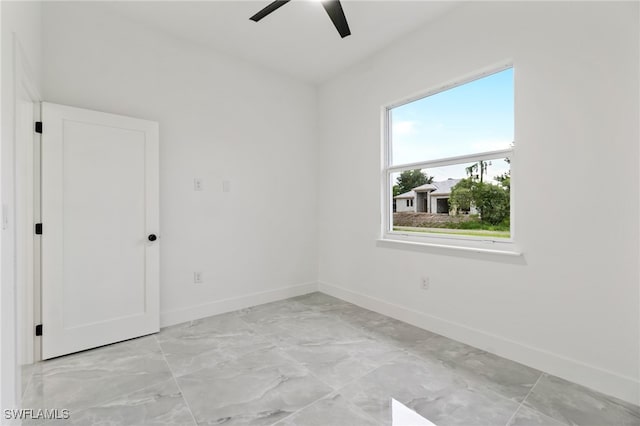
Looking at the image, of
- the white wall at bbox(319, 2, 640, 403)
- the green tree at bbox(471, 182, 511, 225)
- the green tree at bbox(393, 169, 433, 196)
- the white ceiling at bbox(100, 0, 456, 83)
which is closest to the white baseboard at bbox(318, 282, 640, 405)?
the white wall at bbox(319, 2, 640, 403)

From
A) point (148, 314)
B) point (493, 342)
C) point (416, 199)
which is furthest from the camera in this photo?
point (416, 199)

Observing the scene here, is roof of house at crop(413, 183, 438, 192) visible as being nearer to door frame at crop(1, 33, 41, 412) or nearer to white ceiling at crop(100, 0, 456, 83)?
white ceiling at crop(100, 0, 456, 83)

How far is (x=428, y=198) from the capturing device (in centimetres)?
303

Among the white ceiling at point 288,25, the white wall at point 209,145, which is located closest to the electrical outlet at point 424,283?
the white wall at point 209,145

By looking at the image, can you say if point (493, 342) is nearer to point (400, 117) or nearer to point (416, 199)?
point (416, 199)

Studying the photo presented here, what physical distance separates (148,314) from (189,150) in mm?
1664

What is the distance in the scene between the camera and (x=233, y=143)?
3.47m

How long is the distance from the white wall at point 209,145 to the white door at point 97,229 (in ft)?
0.66

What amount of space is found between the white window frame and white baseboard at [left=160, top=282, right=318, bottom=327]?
1.41 meters

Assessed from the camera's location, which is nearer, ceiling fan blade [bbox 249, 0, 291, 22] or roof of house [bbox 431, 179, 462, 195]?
ceiling fan blade [bbox 249, 0, 291, 22]

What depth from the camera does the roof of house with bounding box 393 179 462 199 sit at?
9.27ft

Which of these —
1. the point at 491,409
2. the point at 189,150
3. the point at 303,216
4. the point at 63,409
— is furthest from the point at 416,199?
the point at 63,409

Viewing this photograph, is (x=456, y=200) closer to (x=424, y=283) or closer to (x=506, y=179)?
(x=506, y=179)

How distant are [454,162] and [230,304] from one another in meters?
2.80
